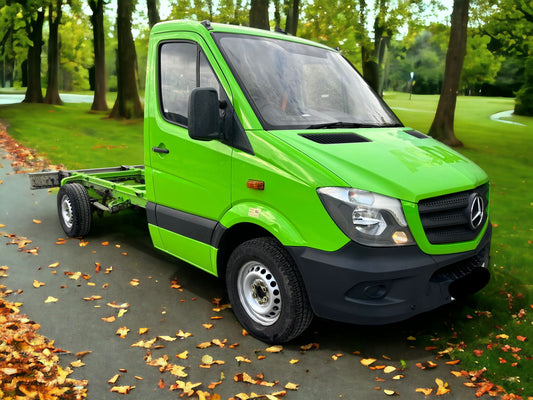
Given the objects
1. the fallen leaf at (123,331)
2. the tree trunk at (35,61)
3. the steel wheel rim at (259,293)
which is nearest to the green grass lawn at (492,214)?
the steel wheel rim at (259,293)

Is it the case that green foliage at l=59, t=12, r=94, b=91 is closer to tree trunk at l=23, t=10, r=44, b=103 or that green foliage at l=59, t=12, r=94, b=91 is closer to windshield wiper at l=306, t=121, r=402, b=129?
tree trunk at l=23, t=10, r=44, b=103

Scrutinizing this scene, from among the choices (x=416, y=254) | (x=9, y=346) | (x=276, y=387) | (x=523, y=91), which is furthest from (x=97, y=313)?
(x=523, y=91)

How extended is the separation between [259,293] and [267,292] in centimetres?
14

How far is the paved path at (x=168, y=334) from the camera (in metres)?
4.00

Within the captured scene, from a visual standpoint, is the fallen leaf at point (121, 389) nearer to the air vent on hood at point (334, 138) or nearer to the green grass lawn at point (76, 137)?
the air vent on hood at point (334, 138)

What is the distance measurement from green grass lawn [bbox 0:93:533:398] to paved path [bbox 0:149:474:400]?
1.06 ft

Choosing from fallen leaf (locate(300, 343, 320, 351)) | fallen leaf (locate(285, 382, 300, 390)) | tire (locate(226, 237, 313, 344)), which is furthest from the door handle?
fallen leaf (locate(285, 382, 300, 390))

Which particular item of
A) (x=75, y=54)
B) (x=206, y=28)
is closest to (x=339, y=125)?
(x=206, y=28)

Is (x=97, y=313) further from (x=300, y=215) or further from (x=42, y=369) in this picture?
(x=300, y=215)

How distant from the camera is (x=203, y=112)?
4223 millimetres

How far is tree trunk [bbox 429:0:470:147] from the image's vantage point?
17203 millimetres

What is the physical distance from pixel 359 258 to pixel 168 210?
2239 mm

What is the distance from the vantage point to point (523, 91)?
121 feet

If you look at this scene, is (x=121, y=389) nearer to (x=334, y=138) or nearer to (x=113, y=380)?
(x=113, y=380)
